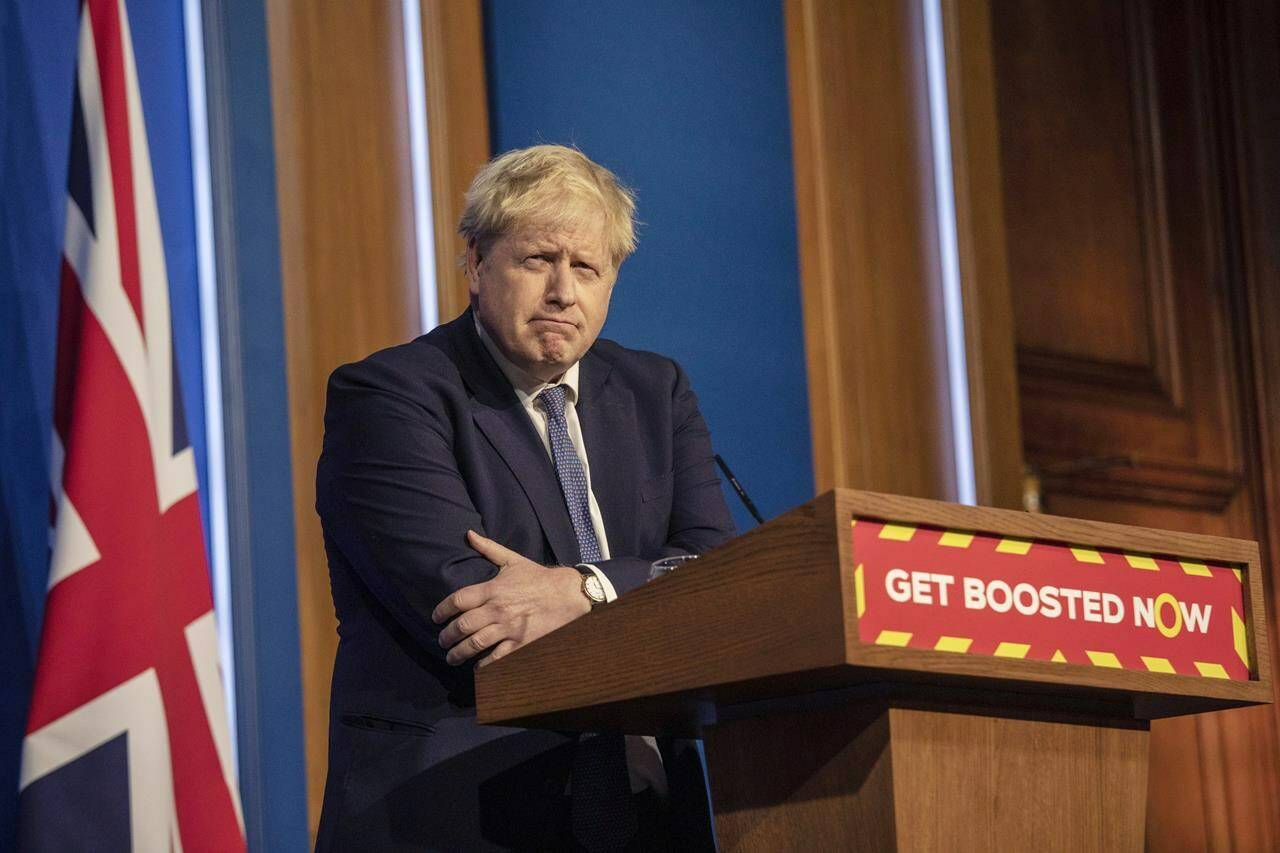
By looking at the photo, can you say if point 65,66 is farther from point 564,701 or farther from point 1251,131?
point 1251,131

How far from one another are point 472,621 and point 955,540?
0.54m

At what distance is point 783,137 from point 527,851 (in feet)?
7.52

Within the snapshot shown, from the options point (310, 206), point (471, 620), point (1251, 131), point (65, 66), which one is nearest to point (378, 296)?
point (310, 206)

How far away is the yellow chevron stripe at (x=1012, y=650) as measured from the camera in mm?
1248

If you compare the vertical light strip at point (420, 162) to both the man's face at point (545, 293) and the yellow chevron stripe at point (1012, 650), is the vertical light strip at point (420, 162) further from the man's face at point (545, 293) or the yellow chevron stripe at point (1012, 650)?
the yellow chevron stripe at point (1012, 650)

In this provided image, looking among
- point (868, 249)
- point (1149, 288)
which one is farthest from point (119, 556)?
point (1149, 288)

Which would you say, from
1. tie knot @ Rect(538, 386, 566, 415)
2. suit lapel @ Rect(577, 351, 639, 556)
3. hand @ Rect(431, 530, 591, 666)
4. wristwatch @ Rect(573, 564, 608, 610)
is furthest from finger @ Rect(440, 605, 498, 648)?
tie knot @ Rect(538, 386, 566, 415)

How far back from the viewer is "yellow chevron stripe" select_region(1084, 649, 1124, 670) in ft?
4.30

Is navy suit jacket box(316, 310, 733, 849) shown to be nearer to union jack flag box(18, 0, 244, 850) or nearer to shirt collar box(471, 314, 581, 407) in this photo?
shirt collar box(471, 314, 581, 407)

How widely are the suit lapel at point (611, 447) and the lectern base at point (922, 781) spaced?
50cm

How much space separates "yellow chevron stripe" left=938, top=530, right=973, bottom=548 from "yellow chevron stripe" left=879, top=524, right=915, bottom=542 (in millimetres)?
35

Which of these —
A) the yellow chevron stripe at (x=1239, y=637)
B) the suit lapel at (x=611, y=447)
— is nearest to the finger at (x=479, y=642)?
the suit lapel at (x=611, y=447)

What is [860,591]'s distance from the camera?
3.83 ft

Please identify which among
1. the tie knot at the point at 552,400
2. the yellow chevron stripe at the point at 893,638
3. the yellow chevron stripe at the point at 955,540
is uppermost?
the tie knot at the point at 552,400
